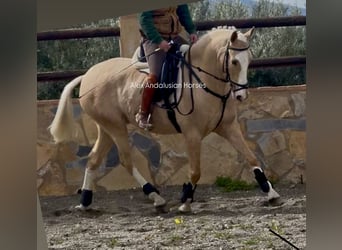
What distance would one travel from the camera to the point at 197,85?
4332 mm

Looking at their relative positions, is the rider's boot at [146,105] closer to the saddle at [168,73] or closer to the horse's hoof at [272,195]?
the saddle at [168,73]

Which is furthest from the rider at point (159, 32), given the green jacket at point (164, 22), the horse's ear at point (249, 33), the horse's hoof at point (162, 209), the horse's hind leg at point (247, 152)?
the horse's hoof at point (162, 209)

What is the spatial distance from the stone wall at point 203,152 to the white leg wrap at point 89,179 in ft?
0.08

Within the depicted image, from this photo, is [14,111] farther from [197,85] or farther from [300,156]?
[300,156]

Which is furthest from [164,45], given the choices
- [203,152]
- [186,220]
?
[186,220]

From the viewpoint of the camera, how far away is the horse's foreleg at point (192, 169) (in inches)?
173

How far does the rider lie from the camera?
14.1 feet

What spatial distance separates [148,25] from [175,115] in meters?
0.48

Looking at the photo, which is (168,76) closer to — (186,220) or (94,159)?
(94,159)

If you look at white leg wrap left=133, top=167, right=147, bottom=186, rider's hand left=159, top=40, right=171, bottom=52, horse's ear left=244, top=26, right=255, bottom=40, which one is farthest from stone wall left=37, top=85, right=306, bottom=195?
rider's hand left=159, top=40, right=171, bottom=52

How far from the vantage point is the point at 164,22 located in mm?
4305

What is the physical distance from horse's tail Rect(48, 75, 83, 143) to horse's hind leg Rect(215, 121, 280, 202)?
2.43 ft

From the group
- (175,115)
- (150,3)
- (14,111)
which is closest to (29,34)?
(14,111)

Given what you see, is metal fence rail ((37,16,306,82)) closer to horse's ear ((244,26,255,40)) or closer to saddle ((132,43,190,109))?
horse's ear ((244,26,255,40))
